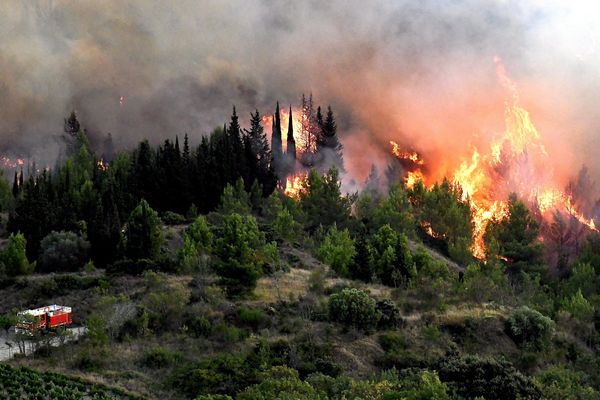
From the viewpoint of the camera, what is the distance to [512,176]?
119 metres

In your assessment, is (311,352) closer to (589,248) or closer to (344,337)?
(344,337)

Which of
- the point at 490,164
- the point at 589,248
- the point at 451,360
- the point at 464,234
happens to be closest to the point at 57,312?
the point at 451,360

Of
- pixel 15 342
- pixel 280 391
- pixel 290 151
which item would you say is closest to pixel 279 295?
pixel 15 342

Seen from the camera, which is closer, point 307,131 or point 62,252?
point 62,252

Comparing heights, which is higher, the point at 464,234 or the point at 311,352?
the point at 464,234

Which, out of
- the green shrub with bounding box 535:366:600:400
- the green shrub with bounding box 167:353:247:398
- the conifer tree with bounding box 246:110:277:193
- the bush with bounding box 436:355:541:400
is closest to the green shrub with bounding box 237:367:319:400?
the green shrub with bounding box 167:353:247:398

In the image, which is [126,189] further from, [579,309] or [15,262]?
[579,309]

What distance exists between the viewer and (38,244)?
66.8 metres

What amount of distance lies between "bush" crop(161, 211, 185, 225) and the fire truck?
31933 mm

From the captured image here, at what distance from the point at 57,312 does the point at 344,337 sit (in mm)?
19713

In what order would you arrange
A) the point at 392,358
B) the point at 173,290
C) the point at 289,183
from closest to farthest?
the point at 392,358, the point at 173,290, the point at 289,183

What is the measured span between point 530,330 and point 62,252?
41.1m

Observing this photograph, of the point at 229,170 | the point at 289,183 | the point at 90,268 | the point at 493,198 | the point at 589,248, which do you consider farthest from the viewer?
the point at 289,183

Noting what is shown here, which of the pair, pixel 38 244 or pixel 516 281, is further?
pixel 516 281
